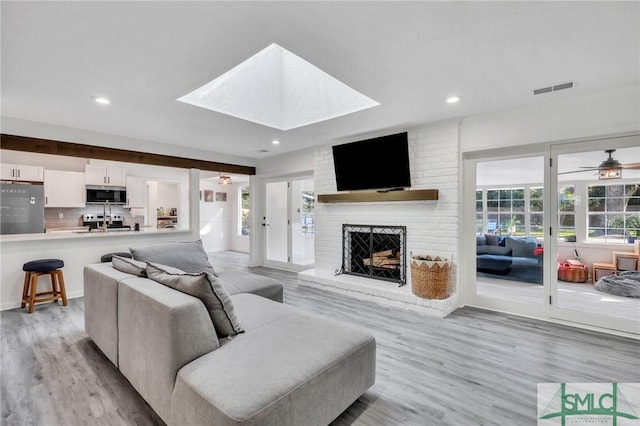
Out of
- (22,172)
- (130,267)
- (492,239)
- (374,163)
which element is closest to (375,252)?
(374,163)

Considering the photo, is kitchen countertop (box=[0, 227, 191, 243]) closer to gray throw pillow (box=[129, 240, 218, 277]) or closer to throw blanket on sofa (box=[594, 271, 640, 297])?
gray throw pillow (box=[129, 240, 218, 277])

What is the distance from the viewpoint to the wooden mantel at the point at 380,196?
371cm

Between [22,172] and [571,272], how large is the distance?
8.44 meters

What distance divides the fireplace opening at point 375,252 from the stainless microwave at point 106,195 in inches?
196

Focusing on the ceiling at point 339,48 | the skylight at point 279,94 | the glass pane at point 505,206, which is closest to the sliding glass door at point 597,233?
the glass pane at point 505,206

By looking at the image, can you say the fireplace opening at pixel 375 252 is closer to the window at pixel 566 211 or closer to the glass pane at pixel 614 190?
the window at pixel 566 211

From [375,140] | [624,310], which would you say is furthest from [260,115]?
[624,310]

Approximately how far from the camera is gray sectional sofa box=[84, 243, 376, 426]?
1.25m

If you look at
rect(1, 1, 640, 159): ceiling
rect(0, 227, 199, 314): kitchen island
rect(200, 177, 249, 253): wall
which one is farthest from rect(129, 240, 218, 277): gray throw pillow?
rect(200, 177, 249, 253): wall

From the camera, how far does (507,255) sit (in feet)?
11.6

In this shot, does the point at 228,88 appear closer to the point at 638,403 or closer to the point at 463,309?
the point at 463,309

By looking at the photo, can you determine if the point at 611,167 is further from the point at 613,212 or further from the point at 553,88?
the point at 553,88

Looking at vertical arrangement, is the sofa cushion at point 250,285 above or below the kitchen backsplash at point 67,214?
below

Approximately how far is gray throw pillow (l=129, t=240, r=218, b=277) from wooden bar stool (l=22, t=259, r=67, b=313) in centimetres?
161
